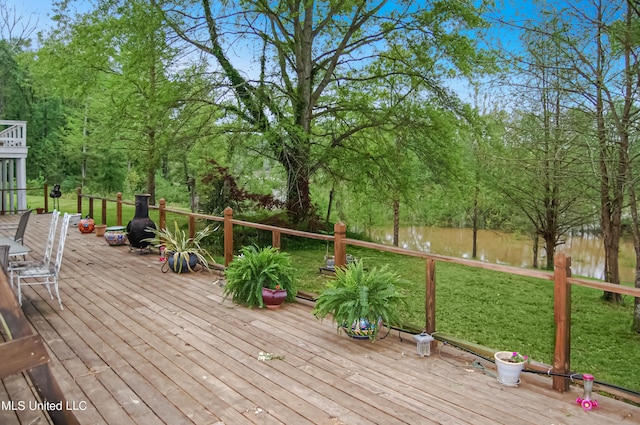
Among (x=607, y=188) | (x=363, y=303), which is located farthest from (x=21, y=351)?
(x=607, y=188)

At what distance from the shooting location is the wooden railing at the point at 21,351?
1.48 metres

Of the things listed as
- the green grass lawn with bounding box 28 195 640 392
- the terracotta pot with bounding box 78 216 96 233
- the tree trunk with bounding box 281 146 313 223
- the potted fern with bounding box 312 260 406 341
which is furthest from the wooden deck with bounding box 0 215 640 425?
the terracotta pot with bounding box 78 216 96 233

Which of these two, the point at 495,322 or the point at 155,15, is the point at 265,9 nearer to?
the point at 155,15

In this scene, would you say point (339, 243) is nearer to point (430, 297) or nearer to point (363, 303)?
point (363, 303)

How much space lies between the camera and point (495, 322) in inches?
284

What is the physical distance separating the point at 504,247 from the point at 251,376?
19.9m

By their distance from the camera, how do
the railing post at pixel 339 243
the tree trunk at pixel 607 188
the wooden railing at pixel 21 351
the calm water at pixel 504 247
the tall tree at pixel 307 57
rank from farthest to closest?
the calm water at pixel 504 247, the tall tree at pixel 307 57, the tree trunk at pixel 607 188, the railing post at pixel 339 243, the wooden railing at pixel 21 351

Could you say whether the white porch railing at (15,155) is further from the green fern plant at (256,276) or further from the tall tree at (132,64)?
the green fern plant at (256,276)

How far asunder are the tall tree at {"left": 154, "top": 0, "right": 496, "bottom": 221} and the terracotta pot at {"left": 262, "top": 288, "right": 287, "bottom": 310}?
491cm

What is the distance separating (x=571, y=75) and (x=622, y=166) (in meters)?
1.55

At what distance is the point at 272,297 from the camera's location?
5055 millimetres

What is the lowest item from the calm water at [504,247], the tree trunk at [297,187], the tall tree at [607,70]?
the calm water at [504,247]

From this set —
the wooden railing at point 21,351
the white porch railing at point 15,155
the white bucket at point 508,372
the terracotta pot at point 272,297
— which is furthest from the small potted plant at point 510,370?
the white porch railing at point 15,155

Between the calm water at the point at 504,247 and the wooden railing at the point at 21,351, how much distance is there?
15155 mm
